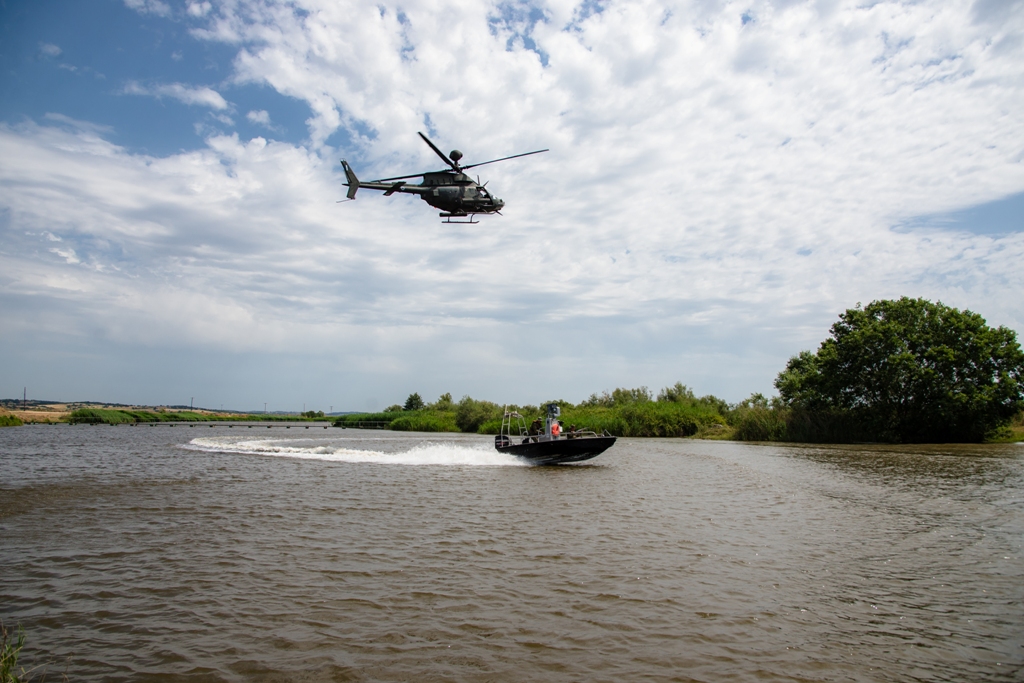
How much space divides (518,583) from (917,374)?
37.5 m

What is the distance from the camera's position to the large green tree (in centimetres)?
3644

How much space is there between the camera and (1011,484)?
18.8 metres

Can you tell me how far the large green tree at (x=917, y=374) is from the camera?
36.4 metres

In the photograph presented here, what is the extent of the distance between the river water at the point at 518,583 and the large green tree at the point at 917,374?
20973 millimetres

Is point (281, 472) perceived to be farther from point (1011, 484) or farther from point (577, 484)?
point (1011, 484)

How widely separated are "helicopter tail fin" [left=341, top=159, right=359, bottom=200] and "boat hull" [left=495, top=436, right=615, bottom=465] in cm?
1311

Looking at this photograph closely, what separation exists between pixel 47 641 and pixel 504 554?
6410 mm

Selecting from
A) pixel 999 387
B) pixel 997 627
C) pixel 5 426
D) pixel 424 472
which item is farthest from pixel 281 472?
pixel 5 426

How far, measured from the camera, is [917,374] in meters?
37.4

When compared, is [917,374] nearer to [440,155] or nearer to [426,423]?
[440,155]

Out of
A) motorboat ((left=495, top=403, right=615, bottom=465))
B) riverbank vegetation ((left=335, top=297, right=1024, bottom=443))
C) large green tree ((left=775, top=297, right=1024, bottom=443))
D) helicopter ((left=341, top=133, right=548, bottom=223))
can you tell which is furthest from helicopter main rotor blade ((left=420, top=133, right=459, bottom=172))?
large green tree ((left=775, top=297, right=1024, bottom=443))

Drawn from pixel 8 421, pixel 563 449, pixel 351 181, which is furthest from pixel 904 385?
pixel 8 421

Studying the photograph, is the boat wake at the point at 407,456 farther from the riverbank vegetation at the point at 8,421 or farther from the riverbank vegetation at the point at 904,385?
the riverbank vegetation at the point at 8,421

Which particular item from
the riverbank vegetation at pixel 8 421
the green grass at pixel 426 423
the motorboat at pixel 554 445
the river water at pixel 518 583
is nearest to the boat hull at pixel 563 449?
the motorboat at pixel 554 445
